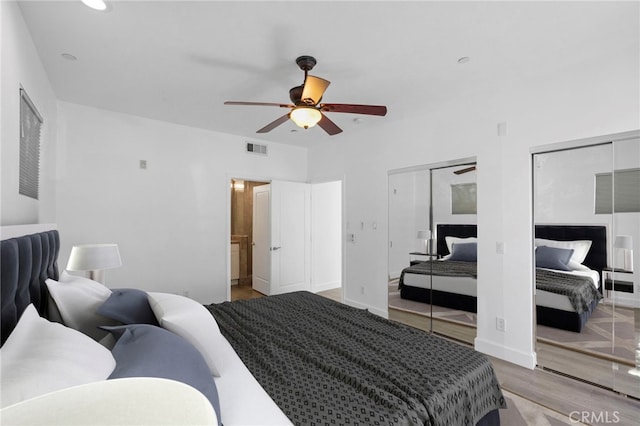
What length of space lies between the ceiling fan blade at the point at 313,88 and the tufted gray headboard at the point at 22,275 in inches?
74.5

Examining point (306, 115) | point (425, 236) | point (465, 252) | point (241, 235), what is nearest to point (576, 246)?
point (465, 252)

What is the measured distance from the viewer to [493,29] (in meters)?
2.10

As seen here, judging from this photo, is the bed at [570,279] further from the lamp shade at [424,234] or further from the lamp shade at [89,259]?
the lamp shade at [89,259]

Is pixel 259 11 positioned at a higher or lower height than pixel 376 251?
higher

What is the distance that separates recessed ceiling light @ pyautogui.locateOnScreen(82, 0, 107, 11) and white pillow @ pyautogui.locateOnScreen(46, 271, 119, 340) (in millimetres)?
1669

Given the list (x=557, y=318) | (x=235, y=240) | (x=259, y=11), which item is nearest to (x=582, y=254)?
(x=557, y=318)

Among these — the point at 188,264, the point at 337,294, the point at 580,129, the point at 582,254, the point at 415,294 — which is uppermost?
the point at 580,129

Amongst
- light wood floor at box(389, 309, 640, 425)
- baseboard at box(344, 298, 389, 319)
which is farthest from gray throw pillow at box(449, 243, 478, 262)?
baseboard at box(344, 298, 389, 319)

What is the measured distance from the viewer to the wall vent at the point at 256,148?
15.8 ft

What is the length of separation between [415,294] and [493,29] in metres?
2.93

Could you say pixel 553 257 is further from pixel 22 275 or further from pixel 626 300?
pixel 22 275

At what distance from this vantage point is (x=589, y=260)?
264 cm

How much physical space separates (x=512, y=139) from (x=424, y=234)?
138 cm

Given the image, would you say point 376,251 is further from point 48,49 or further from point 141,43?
point 48,49
